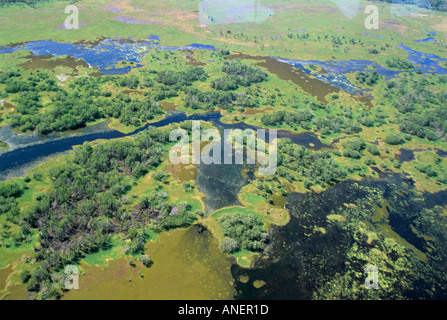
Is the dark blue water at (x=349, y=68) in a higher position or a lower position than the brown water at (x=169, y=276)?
higher

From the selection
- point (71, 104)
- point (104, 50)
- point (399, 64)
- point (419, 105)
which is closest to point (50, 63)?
point (104, 50)

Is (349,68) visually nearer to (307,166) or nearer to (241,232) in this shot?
(307,166)

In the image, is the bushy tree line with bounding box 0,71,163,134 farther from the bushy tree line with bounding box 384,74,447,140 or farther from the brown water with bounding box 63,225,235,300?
the bushy tree line with bounding box 384,74,447,140

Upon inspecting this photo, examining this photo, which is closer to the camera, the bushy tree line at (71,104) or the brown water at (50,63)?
the bushy tree line at (71,104)

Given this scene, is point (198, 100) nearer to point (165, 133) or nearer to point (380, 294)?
point (165, 133)

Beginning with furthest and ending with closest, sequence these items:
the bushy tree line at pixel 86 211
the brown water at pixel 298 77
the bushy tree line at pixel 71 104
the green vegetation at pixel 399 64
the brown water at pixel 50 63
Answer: the green vegetation at pixel 399 64 < the brown water at pixel 50 63 < the brown water at pixel 298 77 < the bushy tree line at pixel 71 104 < the bushy tree line at pixel 86 211

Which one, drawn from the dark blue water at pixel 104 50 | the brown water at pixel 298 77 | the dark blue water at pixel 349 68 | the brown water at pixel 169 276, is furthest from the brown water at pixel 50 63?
the brown water at pixel 169 276

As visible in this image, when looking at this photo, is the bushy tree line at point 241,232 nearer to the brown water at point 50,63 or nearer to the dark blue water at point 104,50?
the dark blue water at point 104,50

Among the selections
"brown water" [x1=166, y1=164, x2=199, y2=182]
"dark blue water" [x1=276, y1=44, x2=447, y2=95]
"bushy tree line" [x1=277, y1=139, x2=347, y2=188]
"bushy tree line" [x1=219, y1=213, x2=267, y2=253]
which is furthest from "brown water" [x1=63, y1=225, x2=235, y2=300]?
"dark blue water" [x1=276, y1=44, x2=447, y2=95]
